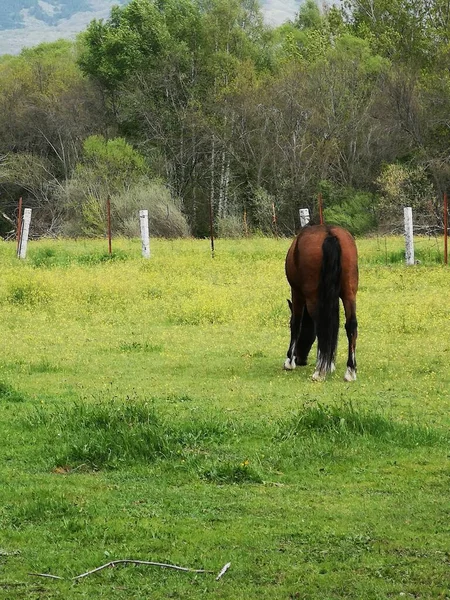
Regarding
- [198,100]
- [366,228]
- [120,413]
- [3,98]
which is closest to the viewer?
[120,413]

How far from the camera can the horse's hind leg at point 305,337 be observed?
12.1 metres

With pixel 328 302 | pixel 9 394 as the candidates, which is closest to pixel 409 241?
pixel 328 302

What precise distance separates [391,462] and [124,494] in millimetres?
1984

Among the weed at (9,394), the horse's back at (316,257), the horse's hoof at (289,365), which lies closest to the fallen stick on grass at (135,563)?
the weed at (9,394)

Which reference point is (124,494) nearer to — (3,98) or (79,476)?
(79,476)

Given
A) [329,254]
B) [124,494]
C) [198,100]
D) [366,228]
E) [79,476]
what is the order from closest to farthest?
[124,494], [79,476], [329,254], [366,228], [198,100]

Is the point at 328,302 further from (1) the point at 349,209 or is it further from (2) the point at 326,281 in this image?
(1) the point at 349,209

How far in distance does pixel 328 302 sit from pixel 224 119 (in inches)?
1493

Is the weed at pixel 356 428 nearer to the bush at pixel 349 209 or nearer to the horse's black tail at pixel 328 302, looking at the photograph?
the horse's black tail at pixel 328 302

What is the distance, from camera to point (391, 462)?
24.0 ft

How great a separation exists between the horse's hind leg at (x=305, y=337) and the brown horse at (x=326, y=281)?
34 cm

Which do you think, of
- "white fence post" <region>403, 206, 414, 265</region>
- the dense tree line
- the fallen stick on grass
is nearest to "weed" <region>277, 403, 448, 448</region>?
the fallen stick on grass

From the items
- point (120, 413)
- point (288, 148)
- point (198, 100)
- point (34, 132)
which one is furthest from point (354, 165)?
point (120, 413)

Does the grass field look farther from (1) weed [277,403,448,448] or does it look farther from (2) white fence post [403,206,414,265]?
(2) white fence post [403,206,414,265]
